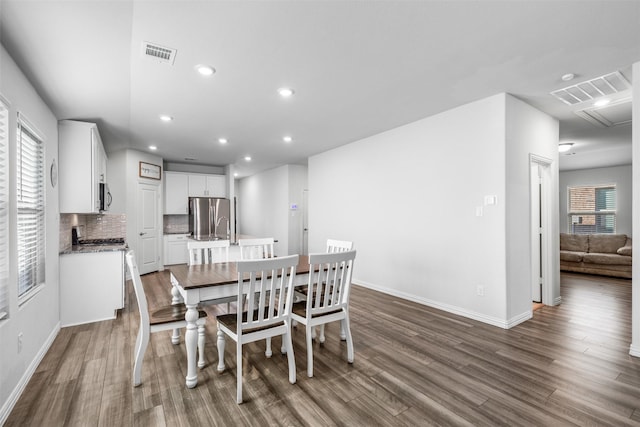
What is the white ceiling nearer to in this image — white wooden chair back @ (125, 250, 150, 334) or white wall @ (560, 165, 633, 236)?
white wooden chair back @ (125, 250, 150, 334)

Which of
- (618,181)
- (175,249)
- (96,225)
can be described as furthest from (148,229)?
(618,181)

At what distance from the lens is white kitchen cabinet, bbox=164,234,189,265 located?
707cm

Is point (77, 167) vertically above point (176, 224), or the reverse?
point (77, 167)

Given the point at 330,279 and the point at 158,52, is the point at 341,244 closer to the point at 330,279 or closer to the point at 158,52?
the point at 330,279

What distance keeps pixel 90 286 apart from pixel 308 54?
11.9 feet

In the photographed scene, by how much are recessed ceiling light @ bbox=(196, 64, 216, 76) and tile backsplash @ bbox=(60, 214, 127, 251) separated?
312 cm

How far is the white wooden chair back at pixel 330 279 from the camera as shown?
2.34 m

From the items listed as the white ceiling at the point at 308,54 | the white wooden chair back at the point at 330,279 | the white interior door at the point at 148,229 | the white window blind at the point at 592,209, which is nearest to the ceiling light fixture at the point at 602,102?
the white ceiling at the point at 308,54

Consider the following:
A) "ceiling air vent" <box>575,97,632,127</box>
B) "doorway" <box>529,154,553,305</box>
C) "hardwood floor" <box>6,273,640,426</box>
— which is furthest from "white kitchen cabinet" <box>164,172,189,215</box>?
"ceiling air vent" <box>575,97,632,127</box>

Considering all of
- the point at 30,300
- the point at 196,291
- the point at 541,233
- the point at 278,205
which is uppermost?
the point at 278,205

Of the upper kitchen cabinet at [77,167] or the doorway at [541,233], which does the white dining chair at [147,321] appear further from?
Result: the doorway at [541,233]

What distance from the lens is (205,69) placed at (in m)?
2.67

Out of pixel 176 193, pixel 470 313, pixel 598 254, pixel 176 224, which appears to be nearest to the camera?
pixel 470 313

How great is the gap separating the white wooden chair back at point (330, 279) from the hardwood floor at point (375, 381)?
0.48m
